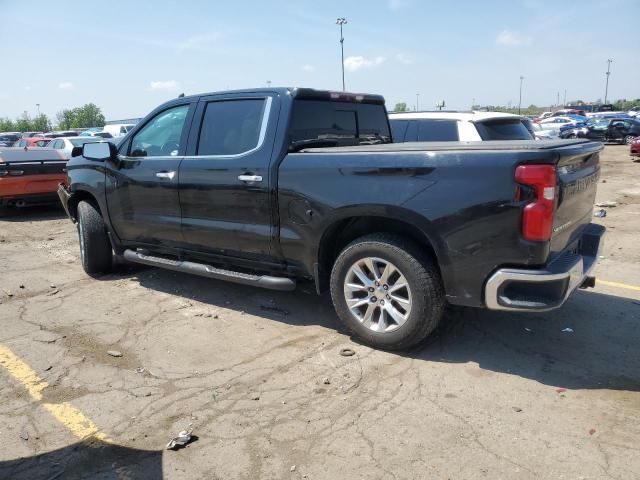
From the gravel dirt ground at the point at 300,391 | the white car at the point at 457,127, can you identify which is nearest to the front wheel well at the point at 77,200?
the gravel dirt ground at the point at 300,391

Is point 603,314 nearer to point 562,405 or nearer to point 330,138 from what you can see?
point 562,405

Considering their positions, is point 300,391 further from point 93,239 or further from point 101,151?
point 93,239

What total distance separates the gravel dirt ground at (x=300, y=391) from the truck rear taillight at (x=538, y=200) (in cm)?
103

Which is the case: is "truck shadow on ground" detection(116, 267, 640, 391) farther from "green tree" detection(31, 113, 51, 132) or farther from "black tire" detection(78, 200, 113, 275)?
"green tree" detection(31, 113, 51, 132)

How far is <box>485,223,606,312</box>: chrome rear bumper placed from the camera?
10.6ft

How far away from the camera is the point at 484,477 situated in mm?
2531

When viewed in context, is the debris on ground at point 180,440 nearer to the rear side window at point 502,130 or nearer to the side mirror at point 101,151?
the side mirror at point 101,151

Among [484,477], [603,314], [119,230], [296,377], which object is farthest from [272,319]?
[603,314]

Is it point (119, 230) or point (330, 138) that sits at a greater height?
point (330, 138)

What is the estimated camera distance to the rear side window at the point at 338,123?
4430 millimetres

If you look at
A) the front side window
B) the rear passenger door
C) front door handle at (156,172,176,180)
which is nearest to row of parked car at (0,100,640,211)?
the front side window

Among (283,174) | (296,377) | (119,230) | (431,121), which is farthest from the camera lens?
(431,121)

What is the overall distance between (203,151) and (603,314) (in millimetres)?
3803

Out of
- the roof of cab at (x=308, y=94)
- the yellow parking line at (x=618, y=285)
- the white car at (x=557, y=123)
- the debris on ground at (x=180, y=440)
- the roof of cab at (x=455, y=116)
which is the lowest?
the yellow parking line at (x=618, y=285)
